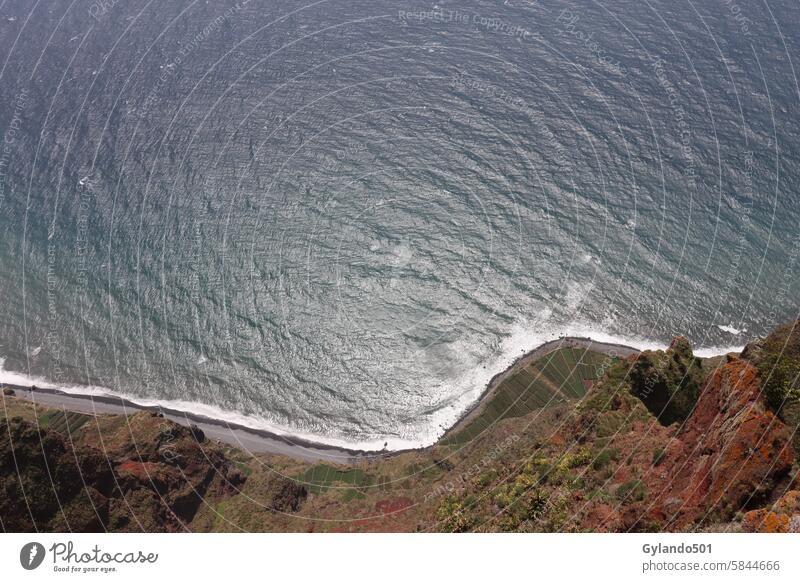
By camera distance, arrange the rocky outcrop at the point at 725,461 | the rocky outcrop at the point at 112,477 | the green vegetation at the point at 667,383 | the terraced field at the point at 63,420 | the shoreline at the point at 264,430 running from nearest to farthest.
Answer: the rocky outcrop at the point at 725,461, the rocky outcrop at the point at 112,477, the green vegetation at the point at 667,383, the shoreline at the point at 264,430, the terraced field at the point at 63,420

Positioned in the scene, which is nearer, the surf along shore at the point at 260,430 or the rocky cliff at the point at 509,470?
the rocky cliff at the point at 509,470

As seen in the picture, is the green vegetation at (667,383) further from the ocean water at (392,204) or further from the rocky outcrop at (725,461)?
Result: the ocean water at (392,204)

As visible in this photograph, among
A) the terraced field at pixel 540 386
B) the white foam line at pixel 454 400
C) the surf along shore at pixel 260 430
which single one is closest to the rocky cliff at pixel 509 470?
the terraced field at pixel 540 386

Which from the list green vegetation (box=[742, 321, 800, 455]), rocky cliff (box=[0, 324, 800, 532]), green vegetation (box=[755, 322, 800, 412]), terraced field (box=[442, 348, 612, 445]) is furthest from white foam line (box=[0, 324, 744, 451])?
green vegetation (box=[742, 321, 800, 455])

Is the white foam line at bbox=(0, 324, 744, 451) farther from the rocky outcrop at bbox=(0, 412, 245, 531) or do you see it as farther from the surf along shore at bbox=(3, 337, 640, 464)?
the rocky outcrop at bbox=(0, 412, 245, 531)

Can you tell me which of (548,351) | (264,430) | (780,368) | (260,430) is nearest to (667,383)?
(780,368)

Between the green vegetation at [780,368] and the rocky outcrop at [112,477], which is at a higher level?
the green vegetation at [780,368]

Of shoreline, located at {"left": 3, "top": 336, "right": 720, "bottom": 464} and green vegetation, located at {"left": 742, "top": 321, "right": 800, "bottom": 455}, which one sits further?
shoreline, located at {"left": 3, "top": 336, "right": 720, "bottom": 464}
